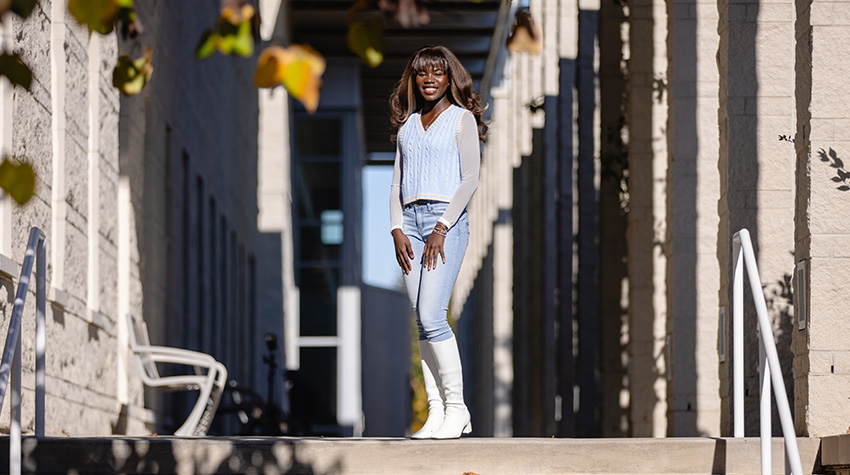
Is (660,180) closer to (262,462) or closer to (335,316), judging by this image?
(262,462)

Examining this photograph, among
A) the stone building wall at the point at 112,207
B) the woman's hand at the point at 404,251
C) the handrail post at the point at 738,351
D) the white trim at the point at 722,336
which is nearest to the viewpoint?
the woman's hand at the point at 404,251

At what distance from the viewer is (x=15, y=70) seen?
2.14m

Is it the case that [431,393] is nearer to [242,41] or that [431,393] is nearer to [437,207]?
[437,207]

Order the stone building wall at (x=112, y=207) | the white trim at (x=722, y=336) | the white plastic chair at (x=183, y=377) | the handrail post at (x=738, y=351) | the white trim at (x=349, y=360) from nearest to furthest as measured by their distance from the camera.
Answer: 1. the handrail post at (x=738, y=351)
2. the white trim at (x=722, y=336)
3. the stone building wall at (x=112, y=207)
4. the white plastic chair at (x=183, y=377)
5. the white trim at (x=349, y=360)

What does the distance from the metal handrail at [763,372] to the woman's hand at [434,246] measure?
123cm

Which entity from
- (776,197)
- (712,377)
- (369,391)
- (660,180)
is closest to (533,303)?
(660,180)

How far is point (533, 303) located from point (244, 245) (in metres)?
5.15

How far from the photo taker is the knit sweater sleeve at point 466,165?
209 inches

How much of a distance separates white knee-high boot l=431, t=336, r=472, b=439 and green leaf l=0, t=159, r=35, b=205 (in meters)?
3.50

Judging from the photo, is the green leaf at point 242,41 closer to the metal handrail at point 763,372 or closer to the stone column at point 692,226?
the metal handrail at point 763,372

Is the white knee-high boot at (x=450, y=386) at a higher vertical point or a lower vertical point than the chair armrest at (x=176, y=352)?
higher

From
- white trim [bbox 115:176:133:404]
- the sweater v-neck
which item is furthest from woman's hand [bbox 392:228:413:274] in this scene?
white trim [bbox 115:176:133:404]

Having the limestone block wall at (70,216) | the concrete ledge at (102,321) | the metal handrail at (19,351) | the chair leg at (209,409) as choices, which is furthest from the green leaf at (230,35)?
the chair leg at (209,409)

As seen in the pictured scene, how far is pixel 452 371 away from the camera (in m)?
5.39
